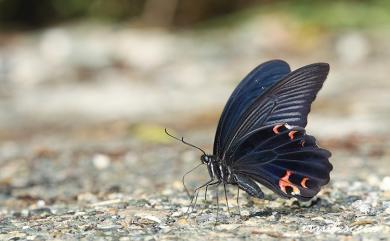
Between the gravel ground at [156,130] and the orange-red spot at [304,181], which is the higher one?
the gravel ground at [156,130]

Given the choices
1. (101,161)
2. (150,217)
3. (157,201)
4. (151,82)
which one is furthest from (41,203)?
(151,82)

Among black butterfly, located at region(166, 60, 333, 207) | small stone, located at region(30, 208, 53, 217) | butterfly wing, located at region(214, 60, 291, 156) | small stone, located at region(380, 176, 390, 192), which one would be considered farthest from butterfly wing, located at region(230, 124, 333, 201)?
small stone, located at region(30, 208, 53, 217)

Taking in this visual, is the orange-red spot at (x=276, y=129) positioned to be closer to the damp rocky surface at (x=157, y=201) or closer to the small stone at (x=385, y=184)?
the damp rocky surface at (x=157, y=201)

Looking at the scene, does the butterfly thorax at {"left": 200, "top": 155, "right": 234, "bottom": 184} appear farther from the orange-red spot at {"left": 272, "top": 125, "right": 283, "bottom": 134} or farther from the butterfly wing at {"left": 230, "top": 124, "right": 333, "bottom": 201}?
the orange-red spot at {"left": 272, "top": 125, "right": 283, "bottom": 134}

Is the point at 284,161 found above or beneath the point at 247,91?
beneath

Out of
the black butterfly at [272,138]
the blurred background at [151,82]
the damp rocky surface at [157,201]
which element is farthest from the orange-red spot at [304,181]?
the blurred background at [151,82]

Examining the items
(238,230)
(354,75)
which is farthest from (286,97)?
(354,75)

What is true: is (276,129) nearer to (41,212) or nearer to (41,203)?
(41,212)
